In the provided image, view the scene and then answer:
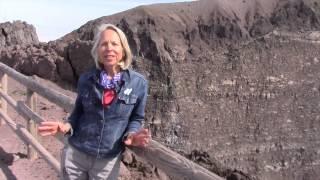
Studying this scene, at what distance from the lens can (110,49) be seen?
3775 millimetres

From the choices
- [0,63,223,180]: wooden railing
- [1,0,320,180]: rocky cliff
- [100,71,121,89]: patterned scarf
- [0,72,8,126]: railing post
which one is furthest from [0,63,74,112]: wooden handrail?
[1,0,320,180]: rocky cliff

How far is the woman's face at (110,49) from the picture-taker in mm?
3781

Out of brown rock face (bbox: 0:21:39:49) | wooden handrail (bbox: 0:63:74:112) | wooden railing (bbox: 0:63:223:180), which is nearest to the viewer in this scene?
wooden railing (bbox: 0:63:223:180)

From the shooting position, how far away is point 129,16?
49062 millimetres

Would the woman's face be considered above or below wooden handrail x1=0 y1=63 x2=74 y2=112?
above

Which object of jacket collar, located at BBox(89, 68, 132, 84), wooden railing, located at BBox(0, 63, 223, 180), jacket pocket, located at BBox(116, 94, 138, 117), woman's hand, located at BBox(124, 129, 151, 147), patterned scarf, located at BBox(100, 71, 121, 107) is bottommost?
wooden railing, located at BBox(0, 63, 223, 180)

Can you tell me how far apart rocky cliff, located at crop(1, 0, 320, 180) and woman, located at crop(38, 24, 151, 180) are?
3164cm

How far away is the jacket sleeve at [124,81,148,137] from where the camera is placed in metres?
3.81

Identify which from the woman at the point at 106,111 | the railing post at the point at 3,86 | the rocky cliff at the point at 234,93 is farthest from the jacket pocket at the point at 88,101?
the rocky cliff at the point at 234,93

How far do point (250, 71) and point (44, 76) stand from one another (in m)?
26.6

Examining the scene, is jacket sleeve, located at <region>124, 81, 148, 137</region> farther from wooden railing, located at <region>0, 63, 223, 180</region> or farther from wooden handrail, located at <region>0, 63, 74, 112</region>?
wooden handrail, located at <region>0, 63, 74, 112</region>

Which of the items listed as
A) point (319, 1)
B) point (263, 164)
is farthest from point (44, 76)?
point (319, 1)

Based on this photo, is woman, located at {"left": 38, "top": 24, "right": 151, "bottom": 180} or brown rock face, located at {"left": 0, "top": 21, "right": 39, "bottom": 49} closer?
woman, located at {"left": 38, "top": 24, "right": 151, "bottom": 180}

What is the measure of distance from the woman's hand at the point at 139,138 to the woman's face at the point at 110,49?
0.45 metres
